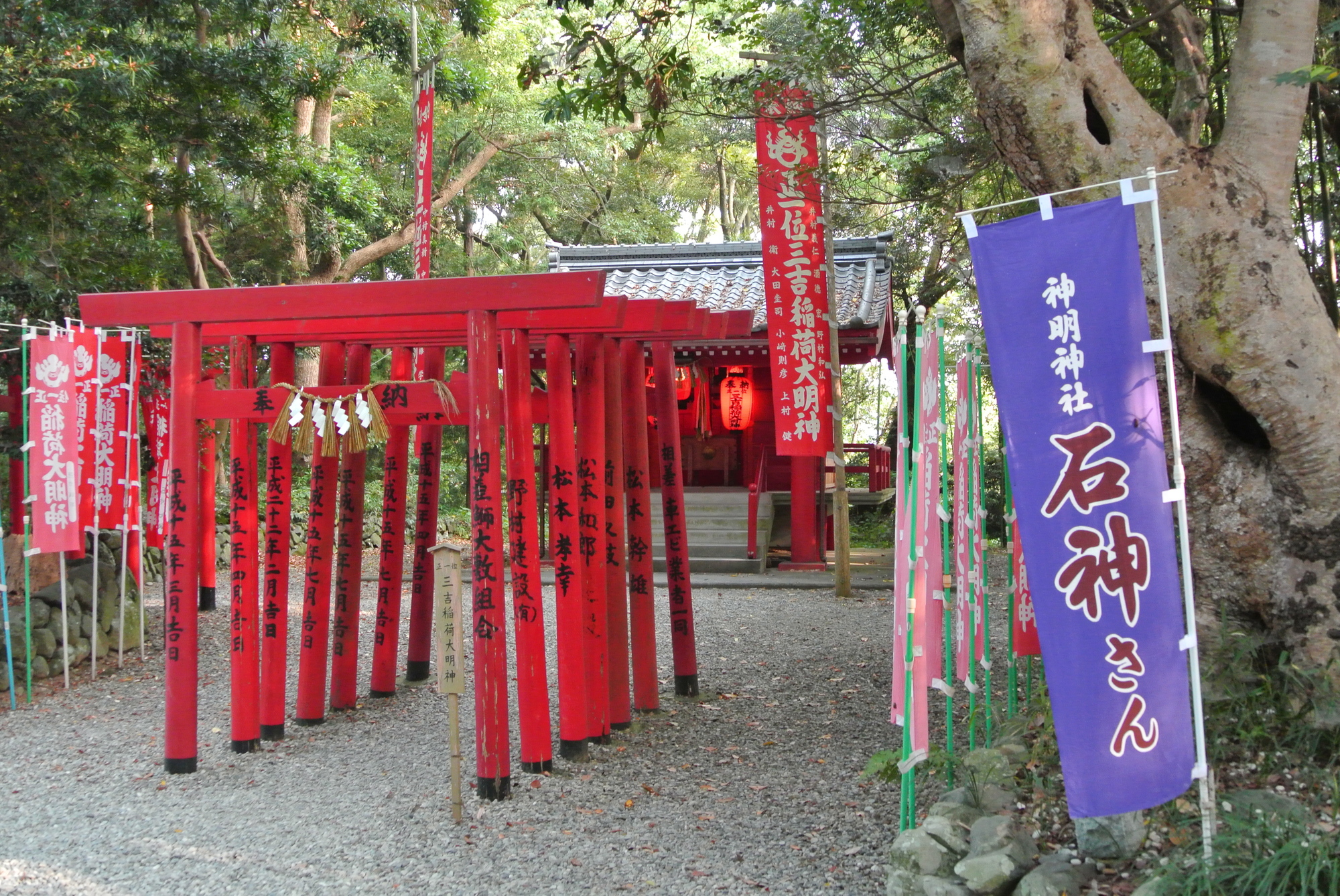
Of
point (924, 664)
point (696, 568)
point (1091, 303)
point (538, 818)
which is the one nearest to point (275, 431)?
point (538, 818)

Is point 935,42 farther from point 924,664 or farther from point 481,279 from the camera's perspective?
point 924,664

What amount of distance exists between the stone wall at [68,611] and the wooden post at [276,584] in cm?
258

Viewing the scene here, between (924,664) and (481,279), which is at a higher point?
(481,279)

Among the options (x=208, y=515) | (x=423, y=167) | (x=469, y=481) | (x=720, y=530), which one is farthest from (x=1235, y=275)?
(x=720, y=530)

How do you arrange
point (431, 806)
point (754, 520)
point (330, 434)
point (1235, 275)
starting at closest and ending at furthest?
point (1235, 275) < point (431, 806) < point (330, 434) < point (754, 520)

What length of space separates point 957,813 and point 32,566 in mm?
7690

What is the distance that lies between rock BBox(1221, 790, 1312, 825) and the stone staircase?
9533mm

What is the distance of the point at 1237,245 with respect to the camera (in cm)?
445

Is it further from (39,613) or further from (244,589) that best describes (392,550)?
(39,613)

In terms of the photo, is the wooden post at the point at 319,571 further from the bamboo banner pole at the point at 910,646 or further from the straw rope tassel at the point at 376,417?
the bamboo banner pole at the point at 910,646

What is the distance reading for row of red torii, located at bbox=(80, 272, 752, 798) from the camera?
5188mm

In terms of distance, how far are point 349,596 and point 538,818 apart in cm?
250

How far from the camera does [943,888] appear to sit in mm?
3492

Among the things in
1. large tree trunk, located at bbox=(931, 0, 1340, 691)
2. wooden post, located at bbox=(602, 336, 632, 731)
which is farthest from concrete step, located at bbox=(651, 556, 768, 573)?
large tree trunk, located at bbox=(931, 0, 1340, 691)
